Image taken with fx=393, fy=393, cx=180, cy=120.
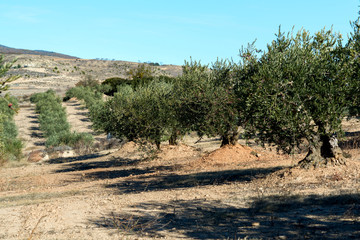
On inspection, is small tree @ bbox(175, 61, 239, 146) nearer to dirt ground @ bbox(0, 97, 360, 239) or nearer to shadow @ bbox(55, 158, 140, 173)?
dirt ground @ bbox(0, 97, 360, 239)

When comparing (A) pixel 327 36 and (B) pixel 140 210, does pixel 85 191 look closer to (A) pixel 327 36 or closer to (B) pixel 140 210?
(B) pixel 140 210

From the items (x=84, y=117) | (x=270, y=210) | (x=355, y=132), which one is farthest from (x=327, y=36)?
(x=84, y=117)

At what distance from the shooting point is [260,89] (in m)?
13.6

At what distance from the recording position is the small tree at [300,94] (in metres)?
13.2

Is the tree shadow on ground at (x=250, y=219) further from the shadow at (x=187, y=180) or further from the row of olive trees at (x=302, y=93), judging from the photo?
the shadow at (x=187, y=180)

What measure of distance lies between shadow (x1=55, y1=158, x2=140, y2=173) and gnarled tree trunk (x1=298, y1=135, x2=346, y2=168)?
16009 mm

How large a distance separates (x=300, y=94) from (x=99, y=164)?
20426 millimetres

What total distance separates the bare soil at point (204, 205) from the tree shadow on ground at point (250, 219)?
2 cm

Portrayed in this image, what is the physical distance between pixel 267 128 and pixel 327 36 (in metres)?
4.31

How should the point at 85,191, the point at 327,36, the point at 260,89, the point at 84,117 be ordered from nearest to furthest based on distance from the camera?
1. the point at 260,89
2. the point at 327,36
3. the point at 85,191
4. the point at 84,117

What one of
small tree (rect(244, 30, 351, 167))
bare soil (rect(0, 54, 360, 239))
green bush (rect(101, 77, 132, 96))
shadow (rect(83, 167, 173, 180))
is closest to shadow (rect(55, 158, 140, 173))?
shadow (rect(83, 167, 173, 180))

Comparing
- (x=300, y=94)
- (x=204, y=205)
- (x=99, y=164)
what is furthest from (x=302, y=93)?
(x=99, y=164)

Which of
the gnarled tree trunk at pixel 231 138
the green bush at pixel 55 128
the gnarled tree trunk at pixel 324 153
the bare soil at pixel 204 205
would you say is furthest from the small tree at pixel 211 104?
the green bush at pixel 55 128

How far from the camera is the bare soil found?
9.62m
